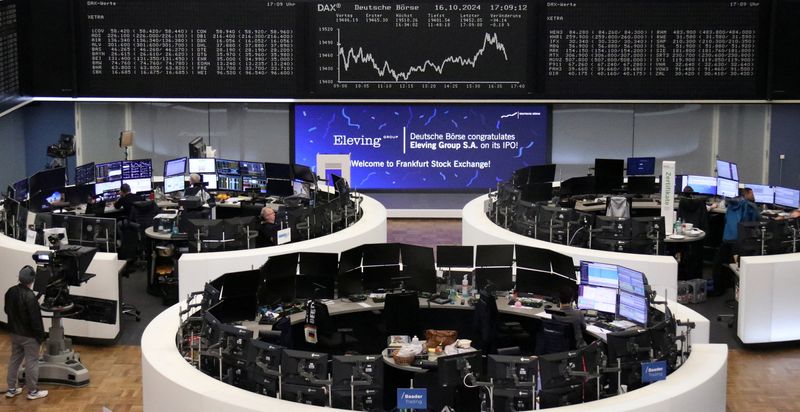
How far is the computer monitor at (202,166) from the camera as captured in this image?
17.3 meters

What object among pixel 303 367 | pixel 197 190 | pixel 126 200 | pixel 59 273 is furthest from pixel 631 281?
pixel 197 190

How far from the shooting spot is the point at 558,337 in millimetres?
10242

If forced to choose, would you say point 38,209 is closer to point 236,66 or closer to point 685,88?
point 236,66

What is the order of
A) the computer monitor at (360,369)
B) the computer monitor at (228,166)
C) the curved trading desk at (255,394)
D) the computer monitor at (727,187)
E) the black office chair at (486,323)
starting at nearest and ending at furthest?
the curved trading desk at (255,394) < the computer monitor at (360,369) < the black office chair at (486,323) < the computer monitor at (727,187) < the computer monitor at (228,166)

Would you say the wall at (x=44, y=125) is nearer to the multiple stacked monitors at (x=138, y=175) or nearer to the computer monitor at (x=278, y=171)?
the multiple stacked monitors at (x=138, y=175)

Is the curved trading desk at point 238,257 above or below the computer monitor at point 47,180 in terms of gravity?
below

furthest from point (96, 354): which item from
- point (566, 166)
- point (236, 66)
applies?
point (566, 166)

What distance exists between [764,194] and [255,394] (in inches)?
377

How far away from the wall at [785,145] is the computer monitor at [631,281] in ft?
29.1

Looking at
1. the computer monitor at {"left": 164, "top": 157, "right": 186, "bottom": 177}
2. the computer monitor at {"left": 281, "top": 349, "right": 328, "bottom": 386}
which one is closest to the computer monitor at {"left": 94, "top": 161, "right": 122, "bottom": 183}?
the computer monitor at {"left": 164, "top": 157, "right": 186, "bottom": 177}

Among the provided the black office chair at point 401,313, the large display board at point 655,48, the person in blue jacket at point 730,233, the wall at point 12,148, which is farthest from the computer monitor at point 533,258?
the wall at point 12,148

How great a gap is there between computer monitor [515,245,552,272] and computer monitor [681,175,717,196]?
18.6 ft

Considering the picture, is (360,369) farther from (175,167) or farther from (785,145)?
(785,145)

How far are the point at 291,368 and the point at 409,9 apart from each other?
9.82 metres
